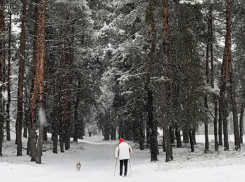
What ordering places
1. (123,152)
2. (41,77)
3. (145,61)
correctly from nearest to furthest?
(123,152), (41,77), (145,61)

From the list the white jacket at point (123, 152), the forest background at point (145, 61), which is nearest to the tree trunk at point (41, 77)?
the forest background at point (145, 61)

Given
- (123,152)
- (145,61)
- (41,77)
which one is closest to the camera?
(123,152)

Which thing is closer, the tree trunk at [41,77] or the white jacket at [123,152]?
the white jacket at [123,152]

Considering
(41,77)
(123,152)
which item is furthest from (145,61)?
(123,152)

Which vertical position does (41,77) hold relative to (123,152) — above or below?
above

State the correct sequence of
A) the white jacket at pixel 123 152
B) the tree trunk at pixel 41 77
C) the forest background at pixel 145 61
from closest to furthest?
the white jacket at pixel 123 152 < the forest background at pixel 145 61 < the tree trunk at pixel 41 77

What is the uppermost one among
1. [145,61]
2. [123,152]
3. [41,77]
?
[145,61]

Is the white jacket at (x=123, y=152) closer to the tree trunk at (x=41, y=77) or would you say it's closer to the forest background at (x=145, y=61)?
the forest background at (x=145, y=61)

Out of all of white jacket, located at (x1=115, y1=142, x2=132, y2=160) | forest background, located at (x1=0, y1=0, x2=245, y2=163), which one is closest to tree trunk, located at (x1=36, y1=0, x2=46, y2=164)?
forest background, located at (x1=0, y1=0, x2=245, y2=163)

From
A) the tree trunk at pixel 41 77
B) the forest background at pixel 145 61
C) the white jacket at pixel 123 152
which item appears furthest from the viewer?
the tree trunk at pixel 41 77

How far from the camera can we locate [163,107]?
14125 mm

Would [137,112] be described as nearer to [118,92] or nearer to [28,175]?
[118,92]

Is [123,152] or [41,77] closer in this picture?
[123,152]

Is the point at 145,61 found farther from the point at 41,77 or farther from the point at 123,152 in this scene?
the point at 123,152
